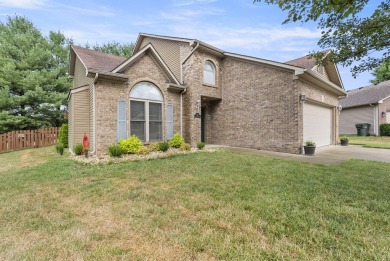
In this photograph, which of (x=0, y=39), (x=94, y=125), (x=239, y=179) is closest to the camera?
(x=239, y=179)

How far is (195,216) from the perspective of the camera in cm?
307

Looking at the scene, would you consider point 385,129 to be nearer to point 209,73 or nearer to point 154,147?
point 209,73

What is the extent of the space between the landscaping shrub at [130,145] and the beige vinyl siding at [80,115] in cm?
198

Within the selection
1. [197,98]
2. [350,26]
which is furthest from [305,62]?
[350,26]

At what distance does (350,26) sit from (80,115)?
1009cm

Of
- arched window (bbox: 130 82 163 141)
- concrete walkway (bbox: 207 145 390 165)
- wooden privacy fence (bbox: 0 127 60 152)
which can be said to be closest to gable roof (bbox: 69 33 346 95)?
arched window (bbox: 130 82 163 141)

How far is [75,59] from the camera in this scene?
39.7ft

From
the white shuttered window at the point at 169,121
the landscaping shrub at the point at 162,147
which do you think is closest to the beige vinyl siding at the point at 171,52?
the white shuttered window at the point at 169,121

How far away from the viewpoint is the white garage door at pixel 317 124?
417 inches

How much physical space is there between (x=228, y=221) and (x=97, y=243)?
70.1 inches

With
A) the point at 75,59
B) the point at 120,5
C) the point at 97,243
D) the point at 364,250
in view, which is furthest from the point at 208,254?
the point at 75,59

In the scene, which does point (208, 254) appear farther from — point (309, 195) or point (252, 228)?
point (309, 195)

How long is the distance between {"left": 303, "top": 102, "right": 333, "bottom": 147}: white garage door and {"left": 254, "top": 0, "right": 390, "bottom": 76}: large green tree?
556 centimetres

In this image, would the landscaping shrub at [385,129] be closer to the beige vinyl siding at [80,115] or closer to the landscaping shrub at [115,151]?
the landscaping shrub at [115,151]
